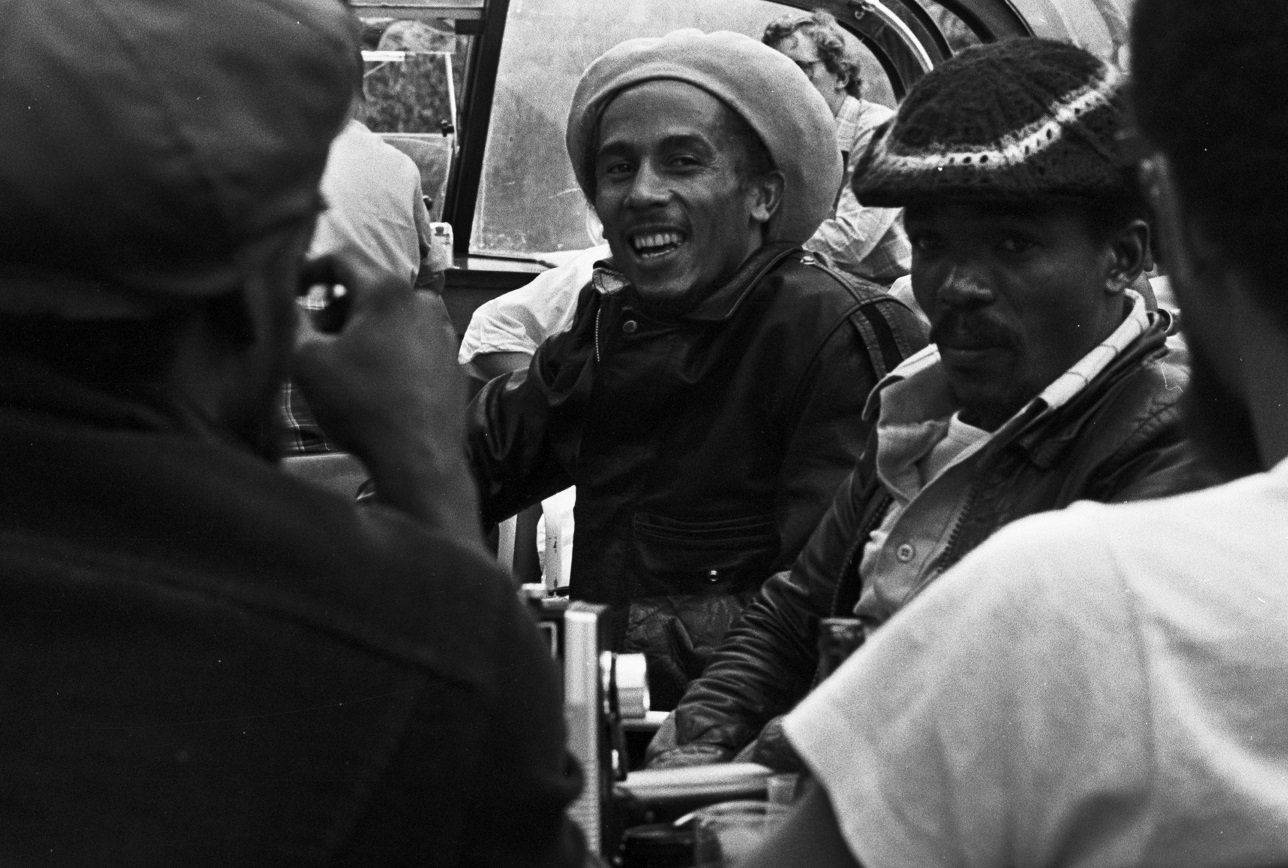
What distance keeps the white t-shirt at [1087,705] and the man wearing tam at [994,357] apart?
107 cm

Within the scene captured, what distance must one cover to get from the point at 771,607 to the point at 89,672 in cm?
160

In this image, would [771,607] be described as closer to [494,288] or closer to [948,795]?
[948,795]

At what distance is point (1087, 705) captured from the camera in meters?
0.98

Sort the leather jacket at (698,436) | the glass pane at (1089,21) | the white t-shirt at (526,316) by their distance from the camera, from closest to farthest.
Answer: the leather jacket at (698,436), the white t-shirt at (526,316), the glass pane at (1089,21)

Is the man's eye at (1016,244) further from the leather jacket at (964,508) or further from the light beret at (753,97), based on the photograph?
the light beret at (753,97)

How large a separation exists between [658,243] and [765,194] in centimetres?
23

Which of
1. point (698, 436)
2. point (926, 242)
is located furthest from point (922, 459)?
point (698, 436)

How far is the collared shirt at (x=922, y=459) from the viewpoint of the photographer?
2.22 metres

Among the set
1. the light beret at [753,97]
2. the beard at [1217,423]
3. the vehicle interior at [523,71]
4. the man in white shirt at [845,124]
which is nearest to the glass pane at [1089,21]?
the vehicle interior at [523,71]

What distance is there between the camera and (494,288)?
7188 millimetres

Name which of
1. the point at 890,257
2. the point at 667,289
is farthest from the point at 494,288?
the point at 667,289

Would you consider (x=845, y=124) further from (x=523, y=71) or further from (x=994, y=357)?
(x=994, y=357)

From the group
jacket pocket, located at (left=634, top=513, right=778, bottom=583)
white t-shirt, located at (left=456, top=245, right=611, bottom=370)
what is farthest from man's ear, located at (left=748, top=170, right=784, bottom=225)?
white t-shirt, located at (left=456, top=245, right=611, bottom=370)

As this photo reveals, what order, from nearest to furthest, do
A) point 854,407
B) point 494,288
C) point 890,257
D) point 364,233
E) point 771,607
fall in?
point 771,607 → point 854,407 → point 364,233 → point 890,257 → point 494,288
